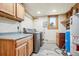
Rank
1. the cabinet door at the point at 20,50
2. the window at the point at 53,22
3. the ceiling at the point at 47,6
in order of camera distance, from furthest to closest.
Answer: the window at the point at 53,22
the ceiling at the point at 47,6
the cabinet door at the point at 20,50

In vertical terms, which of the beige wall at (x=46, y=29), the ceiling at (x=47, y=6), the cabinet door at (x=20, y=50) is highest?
the ceiling at (x=47, y=6)

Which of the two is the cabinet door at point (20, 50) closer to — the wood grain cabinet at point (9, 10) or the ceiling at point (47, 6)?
the wood grain cabinet at point (9, 10)

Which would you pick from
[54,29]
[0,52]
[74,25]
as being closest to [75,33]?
[74,25]

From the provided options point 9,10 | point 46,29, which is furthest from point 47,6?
point 46,29

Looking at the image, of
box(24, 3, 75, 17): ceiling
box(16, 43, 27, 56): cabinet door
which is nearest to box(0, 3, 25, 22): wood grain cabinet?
box(16, 43, 27, 56): cabinet door

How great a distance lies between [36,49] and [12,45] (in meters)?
2.24

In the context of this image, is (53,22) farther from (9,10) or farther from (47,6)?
(9,10)

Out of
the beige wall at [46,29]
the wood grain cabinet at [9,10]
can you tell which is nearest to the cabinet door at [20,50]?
the wood grain cabinet at [9,10]

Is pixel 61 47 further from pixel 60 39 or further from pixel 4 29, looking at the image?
pixel 4 29

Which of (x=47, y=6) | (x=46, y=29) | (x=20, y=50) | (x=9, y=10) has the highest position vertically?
(x=47, y=6)

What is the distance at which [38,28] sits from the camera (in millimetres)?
7531

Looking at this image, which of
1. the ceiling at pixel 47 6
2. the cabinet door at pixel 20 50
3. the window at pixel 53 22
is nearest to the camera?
the cabinet door at pixel 20 50

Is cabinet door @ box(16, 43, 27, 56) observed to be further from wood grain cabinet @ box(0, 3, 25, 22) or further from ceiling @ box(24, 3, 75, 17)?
ceiling @ box(24, 3, 75, 17)

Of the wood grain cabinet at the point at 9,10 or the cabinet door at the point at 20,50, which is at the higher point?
the wood grain cabinet at the point at 9,10
